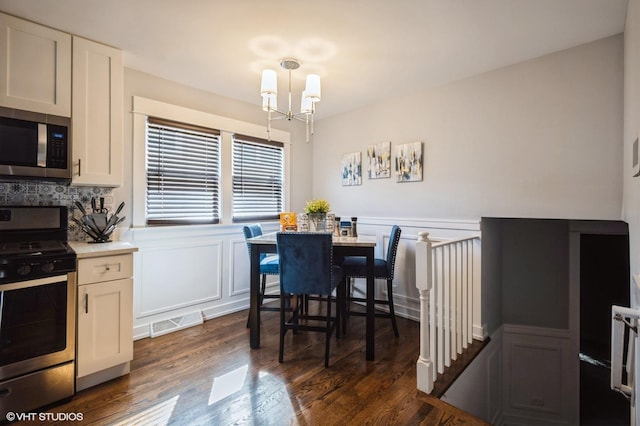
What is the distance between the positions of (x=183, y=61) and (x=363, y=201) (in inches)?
94.5

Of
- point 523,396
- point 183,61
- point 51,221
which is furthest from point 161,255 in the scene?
point 523,396

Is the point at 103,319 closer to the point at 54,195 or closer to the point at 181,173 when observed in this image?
the point at 54,195

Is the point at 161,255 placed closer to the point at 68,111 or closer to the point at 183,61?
the point at 68,111

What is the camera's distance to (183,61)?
2574 millimetres

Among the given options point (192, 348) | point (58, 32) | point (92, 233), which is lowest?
point (192, 348)

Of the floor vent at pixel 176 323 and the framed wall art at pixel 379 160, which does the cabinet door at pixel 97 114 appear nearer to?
the floor vent at pixel 176 323

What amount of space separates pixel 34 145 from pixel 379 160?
3059mm

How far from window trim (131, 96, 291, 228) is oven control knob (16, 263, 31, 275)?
1.05 m

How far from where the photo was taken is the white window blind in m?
2.91

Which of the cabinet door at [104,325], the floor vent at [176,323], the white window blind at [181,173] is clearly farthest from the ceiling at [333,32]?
the floor vent at [176,323]

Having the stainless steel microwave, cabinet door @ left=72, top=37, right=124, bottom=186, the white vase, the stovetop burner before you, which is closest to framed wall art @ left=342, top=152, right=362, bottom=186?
the white vase

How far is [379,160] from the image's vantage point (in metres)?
3.56

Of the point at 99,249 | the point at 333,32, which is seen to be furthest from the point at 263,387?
the point at 333,32

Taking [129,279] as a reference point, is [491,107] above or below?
above
